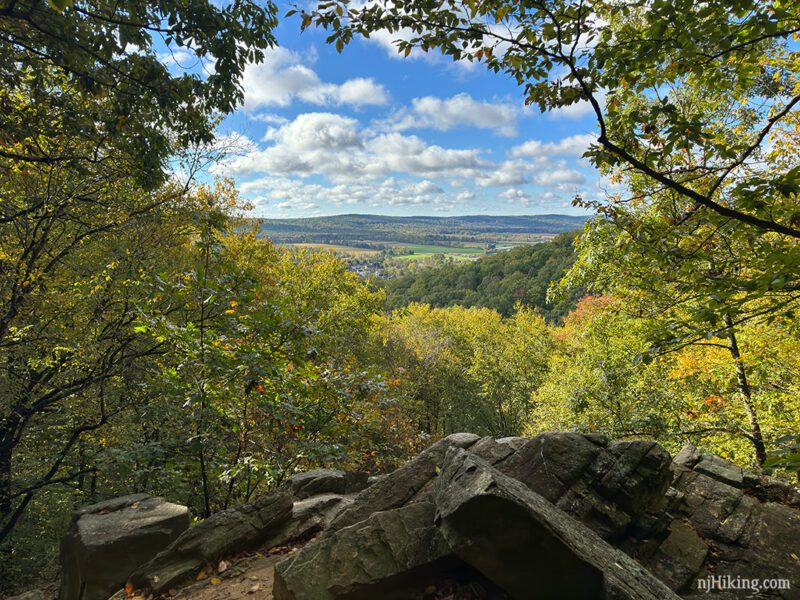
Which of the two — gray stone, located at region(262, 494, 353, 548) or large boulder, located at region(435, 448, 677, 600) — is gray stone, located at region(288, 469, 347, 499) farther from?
large boulder, located at region(435, 448, 677, 600)

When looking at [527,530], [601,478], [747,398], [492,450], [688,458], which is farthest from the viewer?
[747,398]

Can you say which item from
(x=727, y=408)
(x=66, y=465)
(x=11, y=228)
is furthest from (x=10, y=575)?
(x=727, y=408)

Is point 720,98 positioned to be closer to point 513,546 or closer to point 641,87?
point 641,87

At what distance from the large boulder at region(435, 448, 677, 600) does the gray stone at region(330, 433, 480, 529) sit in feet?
8.21

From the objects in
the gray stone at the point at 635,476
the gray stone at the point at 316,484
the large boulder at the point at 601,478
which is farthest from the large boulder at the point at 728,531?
the gray stone at the point at 316,484

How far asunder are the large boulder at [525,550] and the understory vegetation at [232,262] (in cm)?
230

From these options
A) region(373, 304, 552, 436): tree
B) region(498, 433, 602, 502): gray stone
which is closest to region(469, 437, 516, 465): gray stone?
region(498, 433, 602, 502): gray stone

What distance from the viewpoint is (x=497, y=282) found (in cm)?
12288

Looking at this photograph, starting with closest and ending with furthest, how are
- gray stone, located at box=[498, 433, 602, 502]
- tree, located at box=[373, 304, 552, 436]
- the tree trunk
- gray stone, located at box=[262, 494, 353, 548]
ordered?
gray stone, located at box=[498, 433, 602, 502] < gray stone, located at box=[262, 494, 353, 548] < the tree trunk < tree, located at box=[373, 304, 552, 436]

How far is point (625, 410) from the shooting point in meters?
21.8

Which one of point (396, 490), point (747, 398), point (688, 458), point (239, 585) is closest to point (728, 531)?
point (688, 458)

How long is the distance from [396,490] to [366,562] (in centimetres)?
279

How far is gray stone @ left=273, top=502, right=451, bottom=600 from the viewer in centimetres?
511

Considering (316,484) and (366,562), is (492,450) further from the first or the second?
(316,484)
